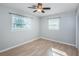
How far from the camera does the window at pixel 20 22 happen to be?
11.2ft

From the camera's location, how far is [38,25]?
5496 mm

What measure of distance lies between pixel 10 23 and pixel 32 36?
1.93m

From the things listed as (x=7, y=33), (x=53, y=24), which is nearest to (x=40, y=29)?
(x=53, y=24)

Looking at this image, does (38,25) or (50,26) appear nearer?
(50,26)

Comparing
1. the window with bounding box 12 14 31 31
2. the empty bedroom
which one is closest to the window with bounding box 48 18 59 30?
the empty bedroom

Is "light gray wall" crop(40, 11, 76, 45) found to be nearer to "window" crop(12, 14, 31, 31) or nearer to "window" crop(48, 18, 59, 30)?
"window" crop(48, 18, 59, 30)

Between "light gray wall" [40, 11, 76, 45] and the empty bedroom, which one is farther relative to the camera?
"light gray wall" [40, 11, 76, 45]

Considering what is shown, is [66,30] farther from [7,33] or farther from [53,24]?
[7,33]

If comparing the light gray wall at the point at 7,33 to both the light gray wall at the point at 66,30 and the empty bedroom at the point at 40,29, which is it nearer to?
the empty bedroom at the point at 40,29

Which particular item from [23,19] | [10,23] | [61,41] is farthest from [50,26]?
[10,23]

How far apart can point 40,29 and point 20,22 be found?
7.17ft

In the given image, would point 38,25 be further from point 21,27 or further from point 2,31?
point 2,31

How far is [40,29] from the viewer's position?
5.71m

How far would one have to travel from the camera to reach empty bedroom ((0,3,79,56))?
2.75m
